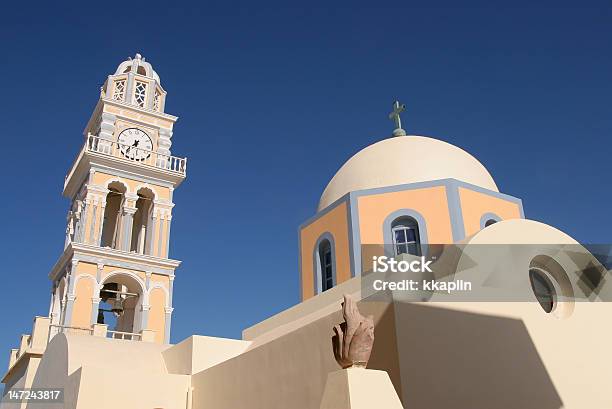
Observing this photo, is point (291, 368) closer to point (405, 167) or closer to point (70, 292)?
point (405, 167)

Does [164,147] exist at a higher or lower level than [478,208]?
higher

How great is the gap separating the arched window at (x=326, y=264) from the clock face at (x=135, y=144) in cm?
1060

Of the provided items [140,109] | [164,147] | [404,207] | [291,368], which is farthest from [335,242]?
[140,109]

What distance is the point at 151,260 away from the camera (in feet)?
64.6

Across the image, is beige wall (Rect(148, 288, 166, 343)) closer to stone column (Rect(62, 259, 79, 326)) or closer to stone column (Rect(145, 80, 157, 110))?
stone column (Rect(62, 259, 79, 326))

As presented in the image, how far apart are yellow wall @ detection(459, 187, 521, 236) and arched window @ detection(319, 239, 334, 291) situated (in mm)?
3102

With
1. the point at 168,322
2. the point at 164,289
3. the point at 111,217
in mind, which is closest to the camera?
the point at 168,322

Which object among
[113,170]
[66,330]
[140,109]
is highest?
[140,109]

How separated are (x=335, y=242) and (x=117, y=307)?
10245mm

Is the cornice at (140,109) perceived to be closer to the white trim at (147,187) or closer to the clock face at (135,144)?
the clock face at (135,144)

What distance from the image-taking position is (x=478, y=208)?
12.5 meters

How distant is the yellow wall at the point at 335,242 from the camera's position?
41.1ft

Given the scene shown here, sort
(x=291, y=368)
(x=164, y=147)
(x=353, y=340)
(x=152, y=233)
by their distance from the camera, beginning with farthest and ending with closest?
(x=164, y=147) → (x=152, y=233) → (x=291, y=368) → (x=353, y=340)

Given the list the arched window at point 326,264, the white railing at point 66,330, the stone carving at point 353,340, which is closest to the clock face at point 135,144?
the white railing at point 66,330
